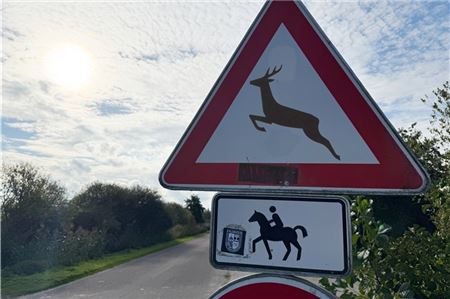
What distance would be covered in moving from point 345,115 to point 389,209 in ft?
37.8

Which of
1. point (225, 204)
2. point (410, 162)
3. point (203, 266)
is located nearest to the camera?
point (410, 162)

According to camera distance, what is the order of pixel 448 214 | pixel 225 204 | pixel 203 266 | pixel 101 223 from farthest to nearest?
pixel 101 223 < pixel 203 266 < pixel 448 214 < pixel 225 204

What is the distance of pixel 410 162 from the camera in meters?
1.52

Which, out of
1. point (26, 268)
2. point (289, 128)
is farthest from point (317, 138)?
point (26, 268)

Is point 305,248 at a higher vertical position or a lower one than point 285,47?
lower

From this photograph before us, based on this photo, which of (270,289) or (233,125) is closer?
(270,289)

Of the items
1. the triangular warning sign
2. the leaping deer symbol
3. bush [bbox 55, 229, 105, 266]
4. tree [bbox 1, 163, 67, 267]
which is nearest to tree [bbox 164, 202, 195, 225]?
bush [bbox 55, 229, 105, 266]

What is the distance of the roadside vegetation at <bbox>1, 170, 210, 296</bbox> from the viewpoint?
1530cm

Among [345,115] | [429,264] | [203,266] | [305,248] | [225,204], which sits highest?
[345,115]

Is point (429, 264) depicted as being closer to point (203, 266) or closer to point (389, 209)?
point (389, 209)

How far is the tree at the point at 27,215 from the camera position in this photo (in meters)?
17.6

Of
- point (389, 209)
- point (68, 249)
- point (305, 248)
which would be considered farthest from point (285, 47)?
point (68, 249)

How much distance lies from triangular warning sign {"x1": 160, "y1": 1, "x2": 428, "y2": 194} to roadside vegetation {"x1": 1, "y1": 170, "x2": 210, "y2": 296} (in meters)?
11.8

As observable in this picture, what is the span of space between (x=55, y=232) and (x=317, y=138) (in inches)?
795
